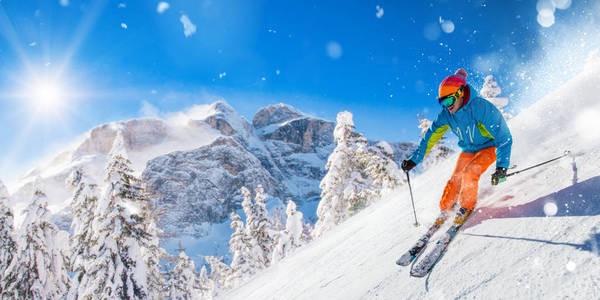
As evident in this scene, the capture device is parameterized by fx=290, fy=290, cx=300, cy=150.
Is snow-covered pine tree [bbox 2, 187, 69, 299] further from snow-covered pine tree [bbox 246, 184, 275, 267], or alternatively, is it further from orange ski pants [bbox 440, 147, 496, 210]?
orange ski pants [bbox 440, 147, 496, 210]

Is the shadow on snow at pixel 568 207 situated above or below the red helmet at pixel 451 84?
below

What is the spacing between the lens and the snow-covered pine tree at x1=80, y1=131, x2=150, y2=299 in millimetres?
9703

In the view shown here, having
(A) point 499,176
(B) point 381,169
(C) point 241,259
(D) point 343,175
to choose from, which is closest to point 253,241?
(C) point 241,259

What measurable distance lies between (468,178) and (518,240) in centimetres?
115

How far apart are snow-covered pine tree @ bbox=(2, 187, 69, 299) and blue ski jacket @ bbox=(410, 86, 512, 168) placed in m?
17.5

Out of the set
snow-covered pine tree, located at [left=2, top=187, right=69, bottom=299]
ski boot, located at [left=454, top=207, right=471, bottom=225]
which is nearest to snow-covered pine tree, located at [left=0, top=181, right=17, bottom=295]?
snow-covered pine tree, located at [left=2, top=187, right=69, bottom=299]

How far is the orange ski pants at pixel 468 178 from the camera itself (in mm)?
3100

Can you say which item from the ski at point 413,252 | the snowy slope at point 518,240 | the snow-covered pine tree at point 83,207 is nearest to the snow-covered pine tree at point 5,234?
the snow-covered pine tree at point 83,207

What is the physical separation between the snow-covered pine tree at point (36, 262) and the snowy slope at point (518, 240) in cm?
1493

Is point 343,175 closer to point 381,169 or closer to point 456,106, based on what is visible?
point 381,169

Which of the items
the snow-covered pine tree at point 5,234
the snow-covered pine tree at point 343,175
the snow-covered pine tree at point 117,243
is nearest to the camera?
the snow-covered pine tree at point 117,243

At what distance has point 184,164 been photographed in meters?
133

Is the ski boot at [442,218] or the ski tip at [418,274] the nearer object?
the ski tip at [418,274]

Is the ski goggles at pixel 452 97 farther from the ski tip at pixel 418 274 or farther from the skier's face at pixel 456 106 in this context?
the ski tip at pixel 418 274
